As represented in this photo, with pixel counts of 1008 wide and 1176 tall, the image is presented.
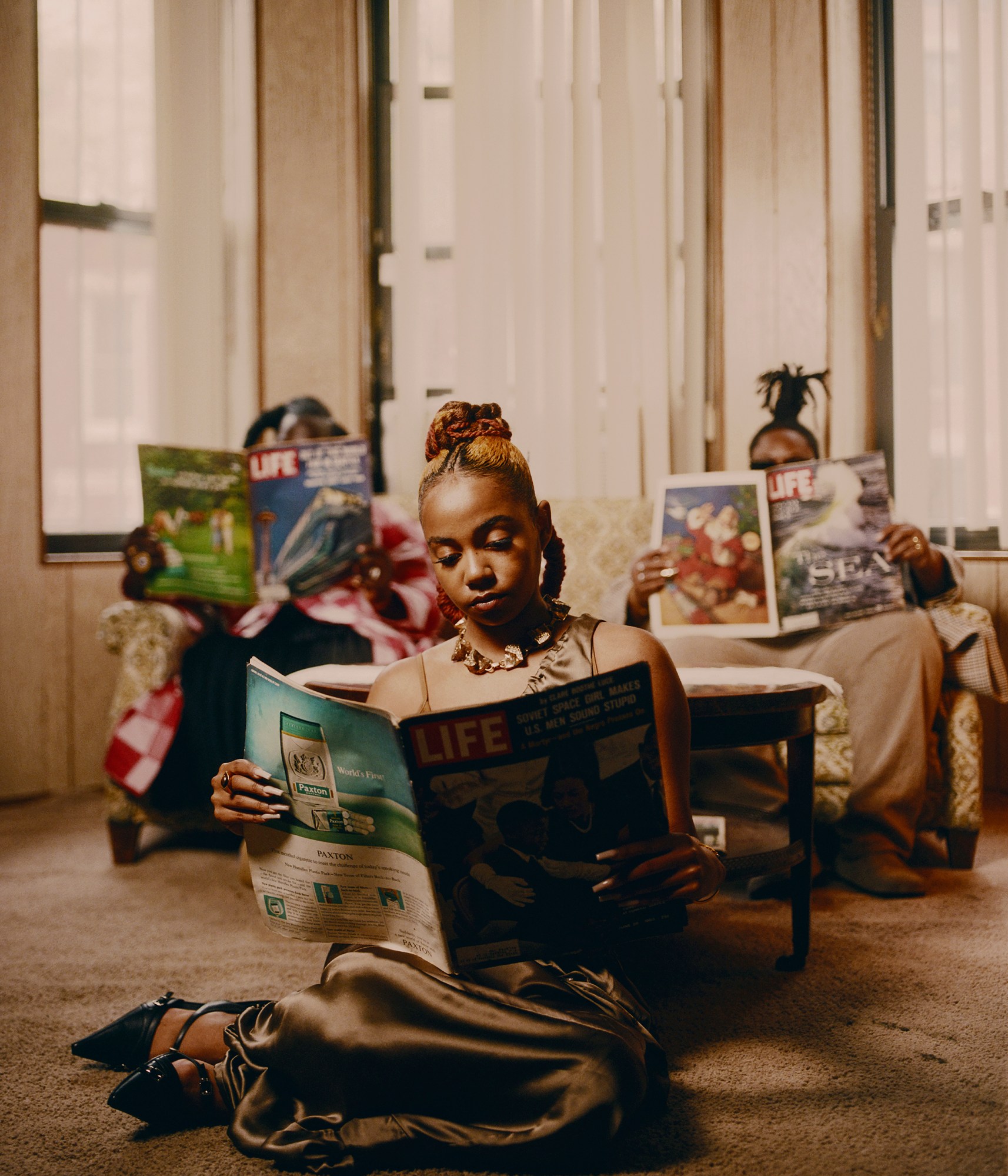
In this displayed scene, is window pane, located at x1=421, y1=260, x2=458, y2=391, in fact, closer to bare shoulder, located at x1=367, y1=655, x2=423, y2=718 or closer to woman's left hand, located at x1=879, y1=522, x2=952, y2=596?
woman's left hand, located at x1=879, y1=522, x2=952, y2=596

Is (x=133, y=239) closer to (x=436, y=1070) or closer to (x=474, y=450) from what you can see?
(x=474, y=450)

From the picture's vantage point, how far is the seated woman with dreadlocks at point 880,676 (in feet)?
6.95

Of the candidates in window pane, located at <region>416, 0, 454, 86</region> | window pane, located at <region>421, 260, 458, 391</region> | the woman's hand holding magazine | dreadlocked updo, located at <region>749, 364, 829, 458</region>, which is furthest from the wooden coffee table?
window pane, located at <region>416, 0, 454, 86</region>

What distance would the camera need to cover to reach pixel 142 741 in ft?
7.75

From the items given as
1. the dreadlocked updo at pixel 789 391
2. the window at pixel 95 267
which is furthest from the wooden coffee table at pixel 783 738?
the window at pixel 95 267

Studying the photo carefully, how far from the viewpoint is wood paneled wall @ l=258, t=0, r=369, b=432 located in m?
3.37

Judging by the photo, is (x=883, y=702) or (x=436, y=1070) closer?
(x=436, y=1070)

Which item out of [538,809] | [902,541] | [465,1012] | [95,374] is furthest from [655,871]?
[95,374]

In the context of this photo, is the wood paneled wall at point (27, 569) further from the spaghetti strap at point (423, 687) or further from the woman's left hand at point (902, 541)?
the woman's left hand at point (902, 541)

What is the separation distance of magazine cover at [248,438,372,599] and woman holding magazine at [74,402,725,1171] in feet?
4.30

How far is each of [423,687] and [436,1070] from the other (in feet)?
1.48

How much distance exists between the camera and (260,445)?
8.22 feet

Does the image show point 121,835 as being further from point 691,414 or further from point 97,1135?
point 691,414

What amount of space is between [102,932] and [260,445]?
1.27 m
